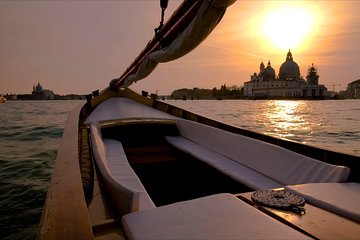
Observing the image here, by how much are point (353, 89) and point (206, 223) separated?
151 metres

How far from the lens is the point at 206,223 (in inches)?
55.0

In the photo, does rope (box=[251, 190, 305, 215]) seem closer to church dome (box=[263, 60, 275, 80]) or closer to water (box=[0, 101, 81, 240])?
water (box=[0, 101, 81, 240])

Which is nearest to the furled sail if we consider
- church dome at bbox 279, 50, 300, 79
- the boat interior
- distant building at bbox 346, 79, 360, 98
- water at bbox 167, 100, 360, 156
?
the boat interior

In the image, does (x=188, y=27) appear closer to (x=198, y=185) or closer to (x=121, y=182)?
(x=121, y=182)

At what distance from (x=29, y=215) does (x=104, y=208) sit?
2.55m

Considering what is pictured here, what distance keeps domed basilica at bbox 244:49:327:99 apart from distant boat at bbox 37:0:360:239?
98.4 metres

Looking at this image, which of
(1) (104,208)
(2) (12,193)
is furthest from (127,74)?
(1) (104,208)

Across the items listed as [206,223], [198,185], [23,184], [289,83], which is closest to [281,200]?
[206,223]

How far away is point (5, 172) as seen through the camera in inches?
218

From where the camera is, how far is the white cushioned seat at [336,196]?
1592mm

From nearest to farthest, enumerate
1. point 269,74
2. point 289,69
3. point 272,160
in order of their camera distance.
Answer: point 272,160 < point 289,69 < point 269,74

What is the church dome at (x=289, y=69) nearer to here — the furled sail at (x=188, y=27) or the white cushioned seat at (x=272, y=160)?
the white cushioned seat at (x=272, y=160)

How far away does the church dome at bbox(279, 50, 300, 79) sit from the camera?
9656 centimetres

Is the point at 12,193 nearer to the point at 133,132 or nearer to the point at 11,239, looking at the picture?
the point at 11,239
